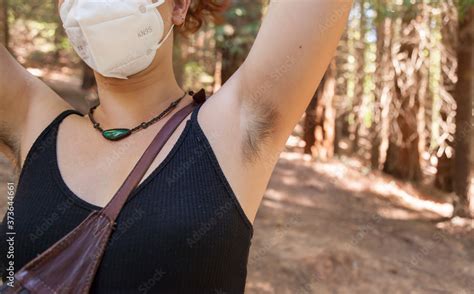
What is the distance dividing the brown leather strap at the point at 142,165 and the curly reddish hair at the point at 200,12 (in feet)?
1.25

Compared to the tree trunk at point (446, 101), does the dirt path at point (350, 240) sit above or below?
below

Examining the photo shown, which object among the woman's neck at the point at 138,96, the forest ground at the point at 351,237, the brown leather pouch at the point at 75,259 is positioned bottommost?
the forest ground at the point at 351,237

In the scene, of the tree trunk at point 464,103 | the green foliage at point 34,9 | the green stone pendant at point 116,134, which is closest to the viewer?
the green stone pendant at point 116,134

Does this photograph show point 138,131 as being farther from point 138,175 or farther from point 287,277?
point 287,277

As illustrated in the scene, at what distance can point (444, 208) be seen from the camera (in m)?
8.75

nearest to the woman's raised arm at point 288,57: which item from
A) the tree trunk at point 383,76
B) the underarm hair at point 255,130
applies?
the underarm hair at point 255,130

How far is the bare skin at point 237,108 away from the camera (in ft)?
3.88

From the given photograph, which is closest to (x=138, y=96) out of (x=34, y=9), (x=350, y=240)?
(x=350, y=240)

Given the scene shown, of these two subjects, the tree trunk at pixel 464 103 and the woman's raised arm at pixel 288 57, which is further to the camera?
the tree trunk at pixel 464 103

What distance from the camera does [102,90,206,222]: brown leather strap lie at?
3.89 ft

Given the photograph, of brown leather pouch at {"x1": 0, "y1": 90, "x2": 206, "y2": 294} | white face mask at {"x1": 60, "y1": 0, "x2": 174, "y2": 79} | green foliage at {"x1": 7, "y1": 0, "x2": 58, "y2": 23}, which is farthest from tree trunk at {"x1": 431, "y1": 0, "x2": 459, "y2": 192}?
brown leather pouch at {"x1": 0, "y1": 90, "x2": 206, "y2": 294}

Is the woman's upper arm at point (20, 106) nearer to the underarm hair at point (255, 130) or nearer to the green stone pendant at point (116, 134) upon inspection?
the green stone pendant at point (116, 134)

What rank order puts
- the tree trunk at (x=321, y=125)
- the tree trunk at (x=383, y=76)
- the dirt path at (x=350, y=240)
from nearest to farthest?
1. the dirt path at (x=350, y=240)
2. the tree trunk at (x=383, y=76)
3. the tree trunk at (x=321, y=125)

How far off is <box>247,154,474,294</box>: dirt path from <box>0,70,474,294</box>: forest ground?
0.04 feet
